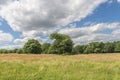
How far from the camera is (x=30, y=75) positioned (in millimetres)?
12828

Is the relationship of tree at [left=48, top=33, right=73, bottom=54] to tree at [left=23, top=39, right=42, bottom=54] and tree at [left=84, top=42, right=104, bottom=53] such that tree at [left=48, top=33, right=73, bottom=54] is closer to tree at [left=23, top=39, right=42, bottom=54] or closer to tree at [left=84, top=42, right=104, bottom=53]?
tree at [left=23, top=39, right=42, bottom=54]

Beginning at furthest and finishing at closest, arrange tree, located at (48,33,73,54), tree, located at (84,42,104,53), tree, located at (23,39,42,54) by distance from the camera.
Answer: tree, located at (84,42,104,53) < tree, located at (23,39,42,54) < tree, located at (48,33,73,54)

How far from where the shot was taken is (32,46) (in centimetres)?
8612

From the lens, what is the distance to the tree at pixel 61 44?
76.5m

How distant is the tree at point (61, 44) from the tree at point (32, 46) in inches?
399

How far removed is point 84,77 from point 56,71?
2154 millimetres

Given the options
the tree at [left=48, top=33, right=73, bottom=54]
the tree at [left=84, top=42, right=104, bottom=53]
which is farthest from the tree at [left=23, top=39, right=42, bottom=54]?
the tree at [left=84, top=42, right=104, bottom=53]

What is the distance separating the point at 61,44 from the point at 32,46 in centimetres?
1492

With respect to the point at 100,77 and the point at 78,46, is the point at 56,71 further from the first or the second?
the point at 78,46

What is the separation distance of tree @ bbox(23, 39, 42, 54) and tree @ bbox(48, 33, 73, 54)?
10141 millimetres

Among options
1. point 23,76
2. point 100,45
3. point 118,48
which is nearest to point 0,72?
point 23,76

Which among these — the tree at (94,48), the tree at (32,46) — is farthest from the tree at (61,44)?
the tree at (94,48)

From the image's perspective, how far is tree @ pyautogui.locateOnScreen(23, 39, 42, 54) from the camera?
86.3 m

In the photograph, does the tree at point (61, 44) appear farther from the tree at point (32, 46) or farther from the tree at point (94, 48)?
the tree at point (94, 48)
